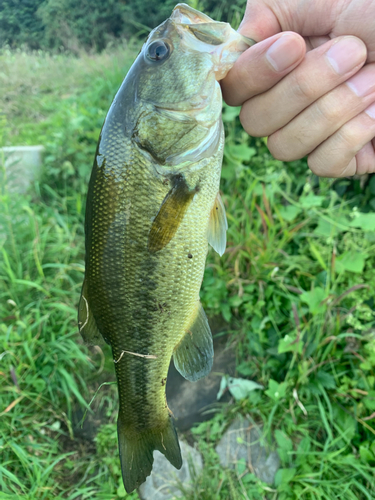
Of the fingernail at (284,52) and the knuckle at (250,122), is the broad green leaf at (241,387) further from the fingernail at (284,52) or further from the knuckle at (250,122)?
the fingernail at (284,52)

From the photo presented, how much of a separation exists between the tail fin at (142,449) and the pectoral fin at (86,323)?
392mm

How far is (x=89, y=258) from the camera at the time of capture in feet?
4.00

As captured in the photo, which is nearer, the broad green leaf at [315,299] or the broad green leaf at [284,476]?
the broad green leaf at [284,476]

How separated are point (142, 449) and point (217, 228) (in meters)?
1.02

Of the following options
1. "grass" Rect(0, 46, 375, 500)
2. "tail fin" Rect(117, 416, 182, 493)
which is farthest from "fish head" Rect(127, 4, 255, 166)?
"grass" Rect(0, 46, 375, 500)

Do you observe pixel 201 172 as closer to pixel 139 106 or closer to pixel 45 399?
pixel 139 106

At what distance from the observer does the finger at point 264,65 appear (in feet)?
3.78

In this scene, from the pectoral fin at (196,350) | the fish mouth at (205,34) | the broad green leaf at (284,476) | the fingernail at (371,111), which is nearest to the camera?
the fish mouth at (205,34)

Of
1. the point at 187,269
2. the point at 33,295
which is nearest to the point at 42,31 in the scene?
the point at 33,295

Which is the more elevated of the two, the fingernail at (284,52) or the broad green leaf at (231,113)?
the fingernail at (284,52)

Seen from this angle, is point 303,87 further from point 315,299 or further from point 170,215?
point 315,299

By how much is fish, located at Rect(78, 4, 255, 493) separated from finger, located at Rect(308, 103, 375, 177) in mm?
580

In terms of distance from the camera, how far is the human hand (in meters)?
1.21

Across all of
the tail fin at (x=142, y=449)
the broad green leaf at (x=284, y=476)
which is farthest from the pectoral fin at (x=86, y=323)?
the broad green leaf at (x=284, y=476)
